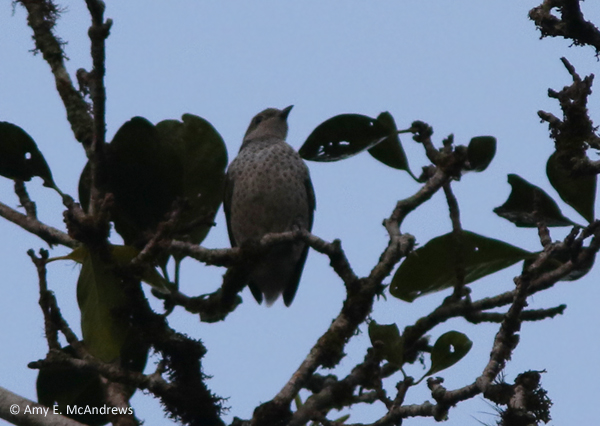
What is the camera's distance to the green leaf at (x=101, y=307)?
3734mm

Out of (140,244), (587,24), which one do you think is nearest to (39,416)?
(140,244)

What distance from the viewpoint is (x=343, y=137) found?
4.27m

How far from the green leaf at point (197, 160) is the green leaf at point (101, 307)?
0.71 metres

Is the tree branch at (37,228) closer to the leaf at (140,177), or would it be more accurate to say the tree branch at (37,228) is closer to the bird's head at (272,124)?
the leaf at (140,177)

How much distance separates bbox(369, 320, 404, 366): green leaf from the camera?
3801mm

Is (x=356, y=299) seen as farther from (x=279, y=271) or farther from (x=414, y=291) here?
(x=279, y=271)

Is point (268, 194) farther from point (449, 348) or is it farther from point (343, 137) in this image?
point (449, 348)

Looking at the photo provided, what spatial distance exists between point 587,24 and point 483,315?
49.9 inches

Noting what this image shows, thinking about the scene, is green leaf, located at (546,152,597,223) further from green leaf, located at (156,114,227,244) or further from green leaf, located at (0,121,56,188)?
green leaf, located at (0,121,56,188)

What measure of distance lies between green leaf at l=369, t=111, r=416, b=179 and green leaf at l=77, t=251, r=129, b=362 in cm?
139

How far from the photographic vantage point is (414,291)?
12.9ft

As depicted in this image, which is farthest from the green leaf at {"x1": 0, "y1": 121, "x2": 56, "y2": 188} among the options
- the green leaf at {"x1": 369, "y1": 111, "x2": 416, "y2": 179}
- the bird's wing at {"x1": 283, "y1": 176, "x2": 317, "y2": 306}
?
the bird's wing at {"x1": 283, "y1": 176, "x2": 317, "y2": 306}

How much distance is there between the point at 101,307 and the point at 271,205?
2.65 meters

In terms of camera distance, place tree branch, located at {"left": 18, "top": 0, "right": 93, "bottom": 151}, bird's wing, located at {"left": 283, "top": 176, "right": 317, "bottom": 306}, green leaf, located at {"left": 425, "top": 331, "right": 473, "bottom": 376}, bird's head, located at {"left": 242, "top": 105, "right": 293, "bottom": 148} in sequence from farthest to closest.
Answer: bird's head, located at {"left": 242, "top": 105, "right": 293, "bottom": 148}
bird's wing, located at {"left": 283, "top": 176, "right": 317, "bottom": 306}
tree branch, located at {"left": 18, "top": 0, "right": 93, "bottom": 151}
green leaf, located at {"left": 425, "top": 331, "right": 473, "bottom": 376}
